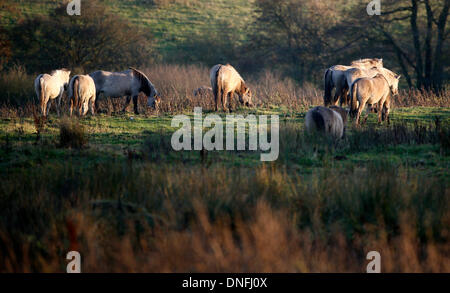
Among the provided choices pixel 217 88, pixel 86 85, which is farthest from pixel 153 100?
pixel 86 85

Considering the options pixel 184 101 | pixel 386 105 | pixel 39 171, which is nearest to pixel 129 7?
pixel 184 101

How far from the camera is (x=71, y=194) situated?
6094 mm

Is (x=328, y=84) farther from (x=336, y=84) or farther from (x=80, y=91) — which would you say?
(x=80, y=91)

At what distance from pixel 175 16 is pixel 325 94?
1211 inches

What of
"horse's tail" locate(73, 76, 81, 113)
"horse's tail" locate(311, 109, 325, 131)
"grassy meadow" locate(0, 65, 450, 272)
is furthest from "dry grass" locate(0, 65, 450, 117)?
"grassy meadow" locate(0, 65, 450, 272)

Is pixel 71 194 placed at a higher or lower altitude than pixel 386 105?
lower

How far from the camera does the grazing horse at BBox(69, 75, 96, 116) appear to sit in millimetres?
14071

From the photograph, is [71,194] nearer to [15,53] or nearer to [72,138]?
[72,138]

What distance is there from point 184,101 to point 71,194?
1152cm

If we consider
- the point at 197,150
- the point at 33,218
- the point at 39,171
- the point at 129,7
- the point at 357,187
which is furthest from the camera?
the point at 129,7

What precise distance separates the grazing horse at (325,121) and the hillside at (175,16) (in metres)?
25.6

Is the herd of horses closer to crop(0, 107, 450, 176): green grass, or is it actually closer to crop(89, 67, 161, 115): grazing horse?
crop(89, 67, 161, 115): grazing horse

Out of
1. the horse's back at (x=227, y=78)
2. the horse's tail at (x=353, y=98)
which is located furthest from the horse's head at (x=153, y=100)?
the horse's tail at (x=353, y=98)
